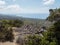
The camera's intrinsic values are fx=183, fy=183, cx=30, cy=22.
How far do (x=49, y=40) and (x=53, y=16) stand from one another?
7.64 ft

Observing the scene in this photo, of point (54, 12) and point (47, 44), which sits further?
point (54, 12)

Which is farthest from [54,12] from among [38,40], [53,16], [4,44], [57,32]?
[4,44]

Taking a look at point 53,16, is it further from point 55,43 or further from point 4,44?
point 4,44

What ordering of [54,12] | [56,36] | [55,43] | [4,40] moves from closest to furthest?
1. [55,43]
2. [56,36]
3. [54,12]
4. [4,40]

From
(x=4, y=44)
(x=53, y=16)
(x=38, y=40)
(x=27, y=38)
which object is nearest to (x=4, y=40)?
(x=4, y=44)

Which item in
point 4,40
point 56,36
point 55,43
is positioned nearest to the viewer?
point 55,43

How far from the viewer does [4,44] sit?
56.6 feet

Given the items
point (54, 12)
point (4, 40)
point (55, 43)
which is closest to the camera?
point (55, 43)

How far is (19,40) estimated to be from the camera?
679 inches

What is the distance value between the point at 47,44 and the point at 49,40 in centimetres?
69

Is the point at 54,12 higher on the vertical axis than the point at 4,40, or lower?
higher

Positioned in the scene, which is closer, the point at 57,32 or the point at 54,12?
the point at 57,32

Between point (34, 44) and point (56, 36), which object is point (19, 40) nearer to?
point (34, 44)

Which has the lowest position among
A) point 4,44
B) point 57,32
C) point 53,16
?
point 4,44
